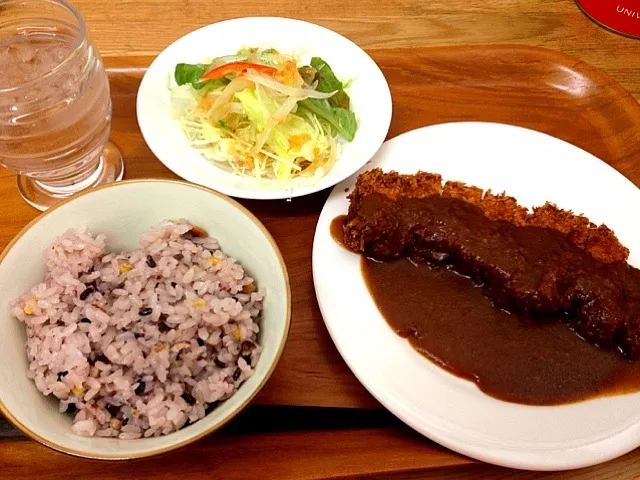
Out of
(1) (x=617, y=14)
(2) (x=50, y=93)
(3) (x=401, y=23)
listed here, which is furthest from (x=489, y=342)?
(1) (x=617, y=14)

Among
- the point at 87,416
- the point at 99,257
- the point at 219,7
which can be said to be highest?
the point at 219,7

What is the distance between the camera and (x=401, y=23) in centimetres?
283

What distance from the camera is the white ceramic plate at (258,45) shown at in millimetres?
2018

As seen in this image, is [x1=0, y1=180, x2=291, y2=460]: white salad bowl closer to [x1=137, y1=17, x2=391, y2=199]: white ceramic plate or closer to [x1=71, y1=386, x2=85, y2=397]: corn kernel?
[x1=71, y1=386, x2=85, y2=397]: corn kernel

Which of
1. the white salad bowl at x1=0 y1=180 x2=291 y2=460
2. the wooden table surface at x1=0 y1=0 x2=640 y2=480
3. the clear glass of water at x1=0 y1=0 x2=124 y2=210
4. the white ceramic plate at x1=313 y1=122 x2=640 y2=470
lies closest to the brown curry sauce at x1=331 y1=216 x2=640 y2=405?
the white ceramic plate at x1=313 y1=122 x2=640 y2=470

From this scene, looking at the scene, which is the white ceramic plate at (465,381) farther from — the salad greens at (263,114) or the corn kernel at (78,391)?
the corn kernel at (78,391)

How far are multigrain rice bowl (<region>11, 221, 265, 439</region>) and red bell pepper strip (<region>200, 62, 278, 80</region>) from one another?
0.83 metres

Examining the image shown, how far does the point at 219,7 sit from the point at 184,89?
774 mm

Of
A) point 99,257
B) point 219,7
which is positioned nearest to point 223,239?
point 99,257

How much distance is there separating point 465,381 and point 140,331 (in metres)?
0.92

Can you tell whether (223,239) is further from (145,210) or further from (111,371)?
(111,371)

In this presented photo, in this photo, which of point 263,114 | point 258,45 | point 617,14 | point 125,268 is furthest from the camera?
point 617,14

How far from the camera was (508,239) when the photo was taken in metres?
1.95

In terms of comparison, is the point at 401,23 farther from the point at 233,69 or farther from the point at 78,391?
the point at 78,391
